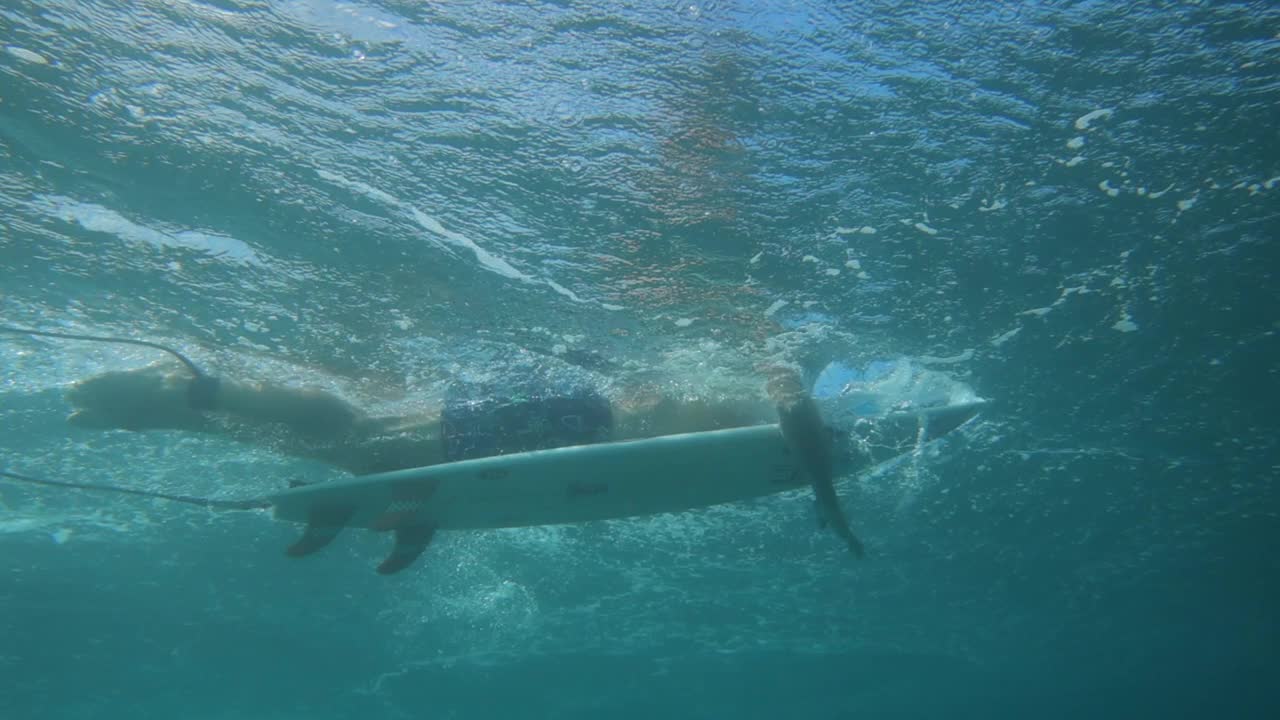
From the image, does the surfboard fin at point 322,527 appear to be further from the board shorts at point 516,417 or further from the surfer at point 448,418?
the board shorts at point 516,417

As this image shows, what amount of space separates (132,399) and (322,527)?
315 centimetres

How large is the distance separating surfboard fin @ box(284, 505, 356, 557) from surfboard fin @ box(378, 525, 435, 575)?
0.69 metres

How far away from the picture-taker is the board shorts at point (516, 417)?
9.90m

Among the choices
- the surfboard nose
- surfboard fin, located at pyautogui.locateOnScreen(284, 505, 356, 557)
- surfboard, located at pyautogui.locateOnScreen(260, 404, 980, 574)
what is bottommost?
surfboard fin, located at pyautogui.locateOnScreen(284, 505, 356, 557)

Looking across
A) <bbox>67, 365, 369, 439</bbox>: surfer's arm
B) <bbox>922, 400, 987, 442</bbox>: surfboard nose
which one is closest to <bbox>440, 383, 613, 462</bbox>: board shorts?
<bbox>67, 365, 369, 439</bbox>: surfer's arm

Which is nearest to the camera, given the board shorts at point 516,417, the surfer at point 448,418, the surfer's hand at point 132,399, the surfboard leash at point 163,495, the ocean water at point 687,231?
the surfboard leash at point 163,495

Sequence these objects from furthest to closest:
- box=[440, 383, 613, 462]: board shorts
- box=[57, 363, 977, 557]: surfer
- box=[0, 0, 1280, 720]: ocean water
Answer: box=[440, 383, 613, 462]: board shorts
box=[57, 363, 977, 557]: surfer
box=[0, 0, 1280, 720]: ocean water

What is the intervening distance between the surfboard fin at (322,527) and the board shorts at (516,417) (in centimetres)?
227

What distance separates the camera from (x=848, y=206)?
23.0 ft

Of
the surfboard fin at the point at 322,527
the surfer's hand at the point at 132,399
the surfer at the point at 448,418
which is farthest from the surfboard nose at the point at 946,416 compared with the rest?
the surfer's hand at the point at 132,399

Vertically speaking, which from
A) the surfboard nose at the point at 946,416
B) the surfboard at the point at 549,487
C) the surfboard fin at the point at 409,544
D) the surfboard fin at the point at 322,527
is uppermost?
the surfboard nose at the point at 946,416

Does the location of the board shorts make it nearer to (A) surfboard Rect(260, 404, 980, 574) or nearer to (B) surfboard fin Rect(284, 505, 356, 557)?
(A) surfboard Rect(260, 404, 980, 574)

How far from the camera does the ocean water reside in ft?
17.9

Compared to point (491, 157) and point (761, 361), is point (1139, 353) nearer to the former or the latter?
point (761, 361)
